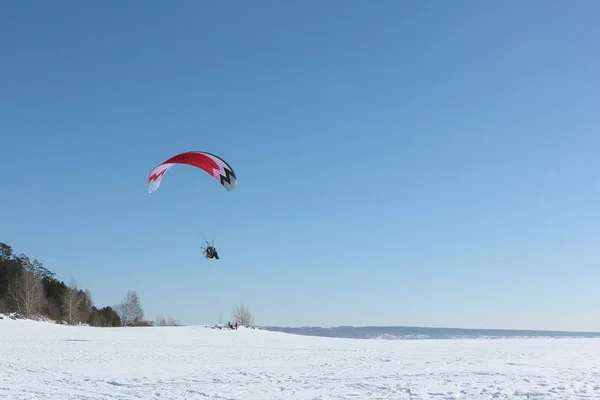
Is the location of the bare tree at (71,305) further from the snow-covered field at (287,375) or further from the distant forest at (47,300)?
the snow-covered field at (287,375)

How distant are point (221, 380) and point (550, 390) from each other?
8.50 metres

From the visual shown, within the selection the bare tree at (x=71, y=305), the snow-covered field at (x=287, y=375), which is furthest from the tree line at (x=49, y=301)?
the snow-covered field at (x=287, y=375)

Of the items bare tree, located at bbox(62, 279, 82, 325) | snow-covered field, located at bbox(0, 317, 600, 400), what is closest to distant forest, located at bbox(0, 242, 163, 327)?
bare tree, located at bbox(62, 279, 82, 325)

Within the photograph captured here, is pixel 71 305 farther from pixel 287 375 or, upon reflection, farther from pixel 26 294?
pixel 287 375

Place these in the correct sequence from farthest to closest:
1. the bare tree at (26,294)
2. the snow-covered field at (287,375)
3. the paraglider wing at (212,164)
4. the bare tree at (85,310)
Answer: the bare tree at (85,310), the bare tree at (26,294), the paraglider wing at (212,164), the snow-covered field at (287,375)

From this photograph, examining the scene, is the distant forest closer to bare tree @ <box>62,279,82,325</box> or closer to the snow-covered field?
bare tree @ <box>62,279,82,325</box>

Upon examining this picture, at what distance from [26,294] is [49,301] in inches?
589

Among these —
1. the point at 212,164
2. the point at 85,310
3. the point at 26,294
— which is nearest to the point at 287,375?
the point at 212,164

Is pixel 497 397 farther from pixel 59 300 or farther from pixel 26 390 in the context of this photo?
pixel 59 300

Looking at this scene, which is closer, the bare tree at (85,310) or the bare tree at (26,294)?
the bare tree at (26,294)

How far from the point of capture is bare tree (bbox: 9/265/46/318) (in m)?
60.8

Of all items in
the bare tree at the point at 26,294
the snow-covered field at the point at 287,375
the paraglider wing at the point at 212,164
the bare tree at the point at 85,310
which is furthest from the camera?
the bare tree at the point at 85,310

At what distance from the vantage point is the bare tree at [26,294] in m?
60.8

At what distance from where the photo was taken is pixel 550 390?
1311 centimetres
